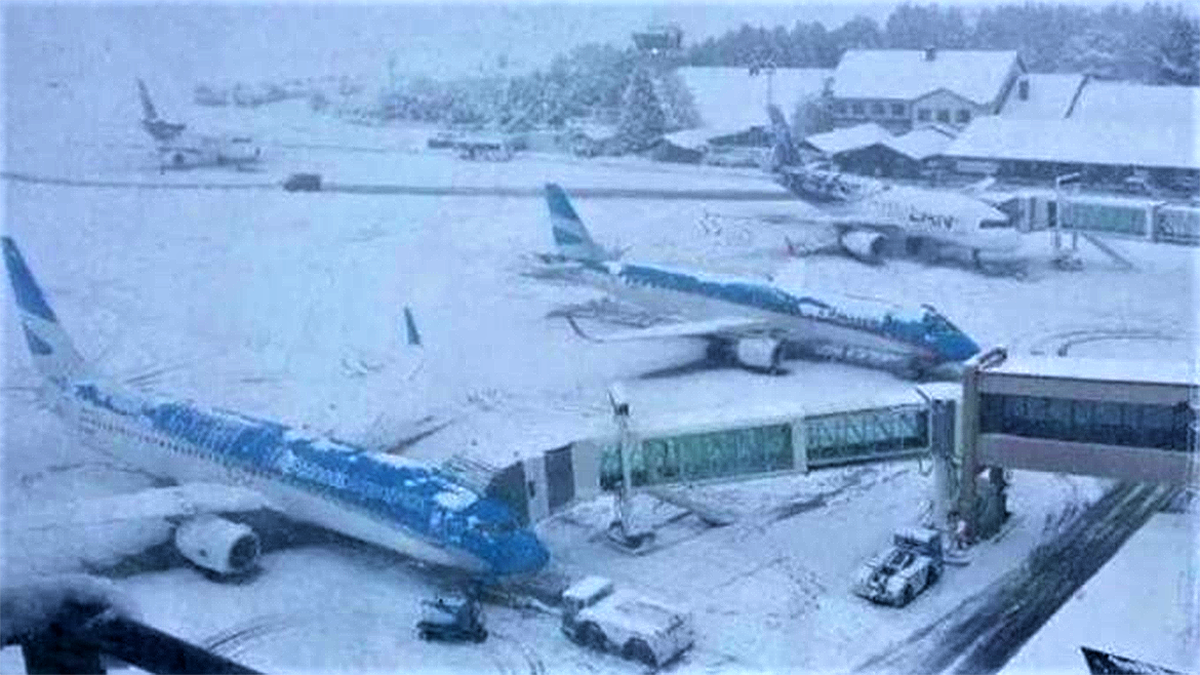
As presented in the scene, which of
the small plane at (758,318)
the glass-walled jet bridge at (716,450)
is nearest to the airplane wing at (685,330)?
the small plane at (758,318)

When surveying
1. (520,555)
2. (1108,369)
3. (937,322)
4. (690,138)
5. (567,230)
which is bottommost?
(520,555)

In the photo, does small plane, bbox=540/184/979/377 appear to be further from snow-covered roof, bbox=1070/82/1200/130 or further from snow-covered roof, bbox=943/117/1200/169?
snow-covered roof, bbox=1070/82/1200/130

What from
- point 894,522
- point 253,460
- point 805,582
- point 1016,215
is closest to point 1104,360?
point 1016,215

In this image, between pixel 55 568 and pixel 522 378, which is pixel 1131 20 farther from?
pixel 55 568

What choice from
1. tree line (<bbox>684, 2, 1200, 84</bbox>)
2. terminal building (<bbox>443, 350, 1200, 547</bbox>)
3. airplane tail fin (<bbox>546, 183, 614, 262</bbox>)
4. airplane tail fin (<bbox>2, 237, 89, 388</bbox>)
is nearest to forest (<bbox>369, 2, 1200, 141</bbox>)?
tree line (<bbox>684, 2, 1200, 84</bbox>)

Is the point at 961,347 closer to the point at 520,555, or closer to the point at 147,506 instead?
the point at 520,555

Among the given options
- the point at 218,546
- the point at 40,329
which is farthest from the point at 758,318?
the point at 40,329

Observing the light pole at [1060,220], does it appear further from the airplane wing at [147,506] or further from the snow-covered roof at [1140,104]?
the airplane wing at [147,506]
